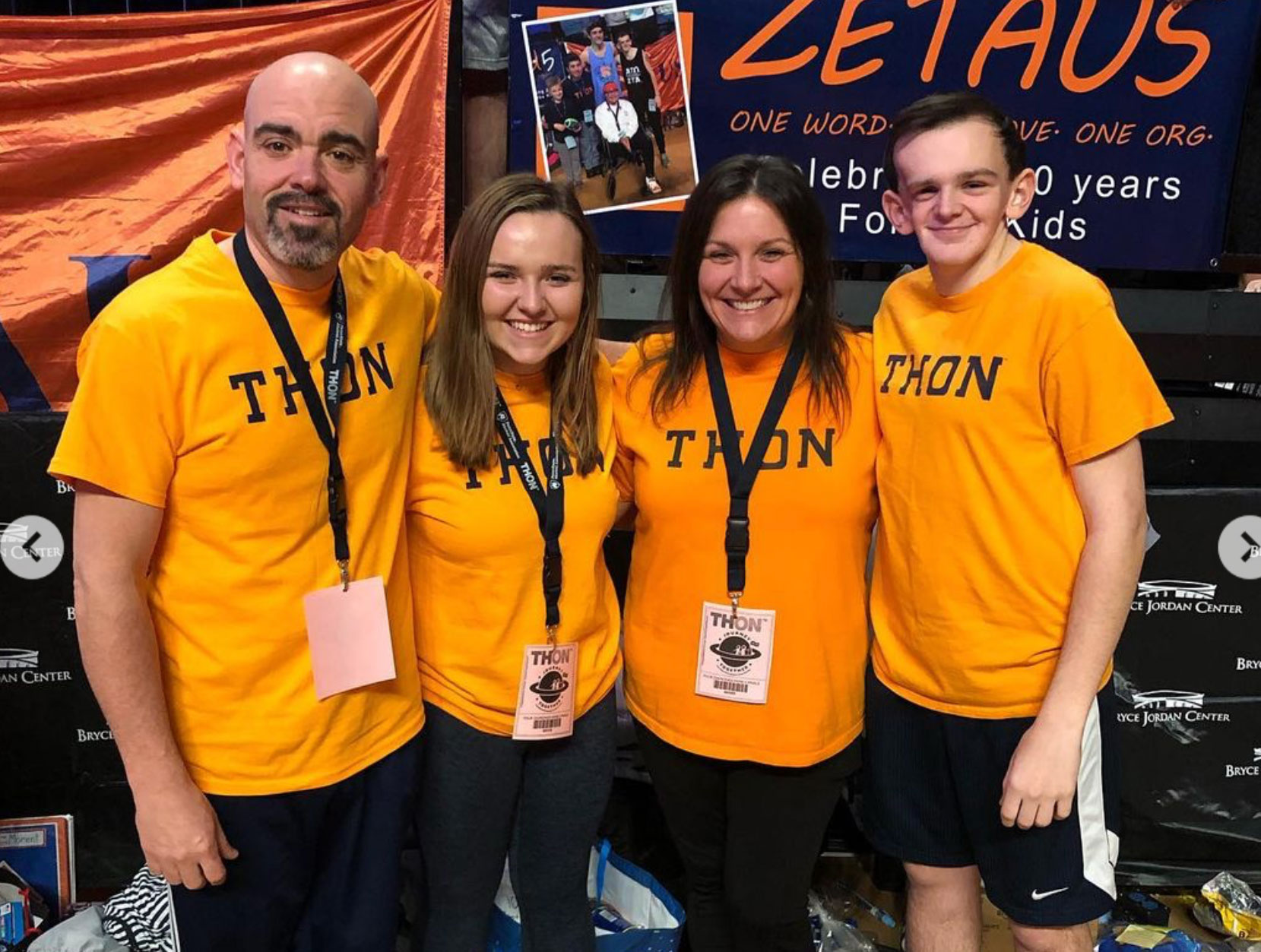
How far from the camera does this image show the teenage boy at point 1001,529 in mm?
1575

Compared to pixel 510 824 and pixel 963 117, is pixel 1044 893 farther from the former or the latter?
pixel 963 117

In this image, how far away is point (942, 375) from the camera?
1.66m

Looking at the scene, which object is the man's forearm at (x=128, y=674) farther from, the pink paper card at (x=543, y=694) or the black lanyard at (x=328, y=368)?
the pink paper card at (x=543, y=694)

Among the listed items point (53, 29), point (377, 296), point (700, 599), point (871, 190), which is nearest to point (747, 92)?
point (871, 190)

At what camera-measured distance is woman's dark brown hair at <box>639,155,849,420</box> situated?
5.61 ft

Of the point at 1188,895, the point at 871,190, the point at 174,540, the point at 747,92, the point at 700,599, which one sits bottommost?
the point at 1188,895

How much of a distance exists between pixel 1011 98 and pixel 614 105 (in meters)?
1.09

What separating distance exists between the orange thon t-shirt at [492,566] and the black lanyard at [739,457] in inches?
9.1

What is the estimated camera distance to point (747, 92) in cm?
253

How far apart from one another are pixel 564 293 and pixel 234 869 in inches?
45.0

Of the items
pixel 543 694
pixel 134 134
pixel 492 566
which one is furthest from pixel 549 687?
pixel 134 134

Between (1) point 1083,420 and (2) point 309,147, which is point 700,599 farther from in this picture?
(2) point 309,147

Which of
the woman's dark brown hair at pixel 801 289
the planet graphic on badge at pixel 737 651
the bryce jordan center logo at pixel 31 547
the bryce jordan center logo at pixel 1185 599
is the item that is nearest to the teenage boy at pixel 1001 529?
the woman's dark brown hair at pixel 801 289

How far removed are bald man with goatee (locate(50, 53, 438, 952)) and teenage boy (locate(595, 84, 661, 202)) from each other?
1089 mm
